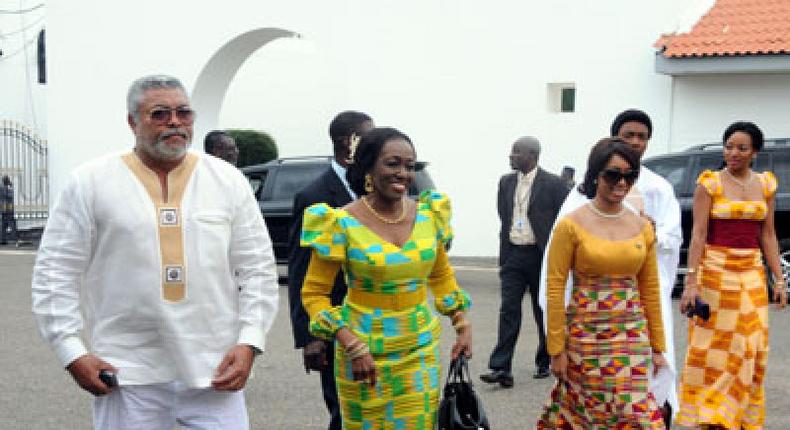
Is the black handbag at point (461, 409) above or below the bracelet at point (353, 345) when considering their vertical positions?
below

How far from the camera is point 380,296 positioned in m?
3.93

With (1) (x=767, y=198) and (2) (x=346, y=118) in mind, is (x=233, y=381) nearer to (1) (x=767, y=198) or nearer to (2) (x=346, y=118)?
(2) (x=346, y=118)

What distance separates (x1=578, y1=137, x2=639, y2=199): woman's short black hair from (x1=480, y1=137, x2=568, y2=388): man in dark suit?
301 cm

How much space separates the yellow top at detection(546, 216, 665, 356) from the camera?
447 cm

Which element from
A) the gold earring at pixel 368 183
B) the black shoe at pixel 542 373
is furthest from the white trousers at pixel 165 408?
the black shoe at pixel 542 373

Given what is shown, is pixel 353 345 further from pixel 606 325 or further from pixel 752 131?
pixel 752 131

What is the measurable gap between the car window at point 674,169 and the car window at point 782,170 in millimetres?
1010

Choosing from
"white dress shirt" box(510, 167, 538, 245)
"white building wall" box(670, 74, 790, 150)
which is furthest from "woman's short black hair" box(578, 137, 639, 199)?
"white building wall" box(670, 74, 790, 150)

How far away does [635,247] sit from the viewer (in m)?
4.49

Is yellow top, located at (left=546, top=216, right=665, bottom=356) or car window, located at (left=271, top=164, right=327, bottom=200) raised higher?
yellow top, located at (left=546, top=216, right=665, bottom=356)

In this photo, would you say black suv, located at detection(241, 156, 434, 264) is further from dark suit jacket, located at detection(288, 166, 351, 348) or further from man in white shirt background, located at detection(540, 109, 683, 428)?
dark suit jacket, located at detection(288, 166, 351, 348)

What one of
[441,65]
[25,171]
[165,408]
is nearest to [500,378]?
[165,408]

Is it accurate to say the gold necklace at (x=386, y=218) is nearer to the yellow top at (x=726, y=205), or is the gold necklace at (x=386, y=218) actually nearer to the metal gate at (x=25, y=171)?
the yellow top at (x=726, y=205)

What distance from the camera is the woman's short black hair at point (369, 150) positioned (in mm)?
4027
